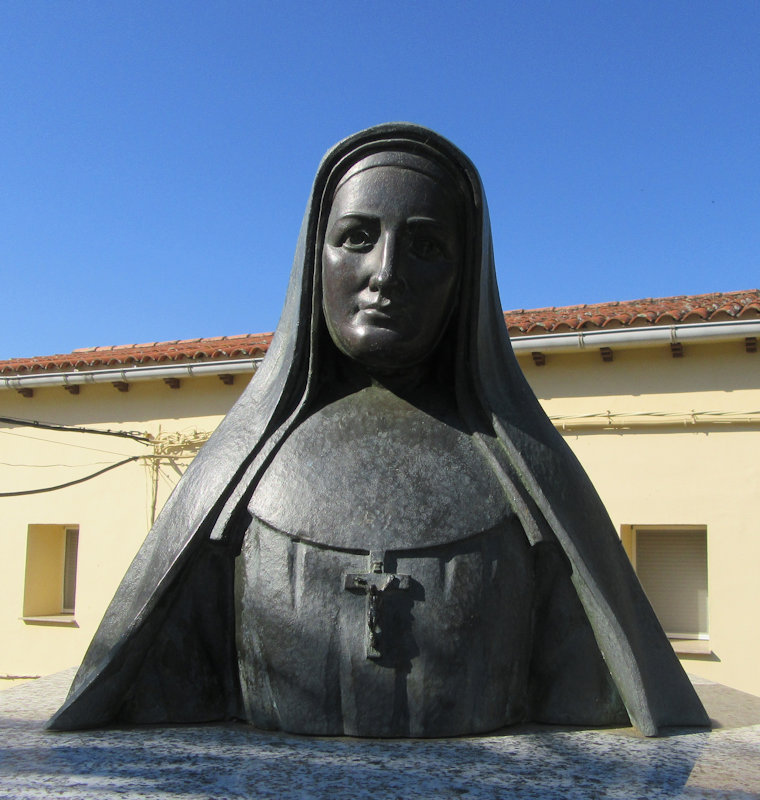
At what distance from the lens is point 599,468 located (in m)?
10.6

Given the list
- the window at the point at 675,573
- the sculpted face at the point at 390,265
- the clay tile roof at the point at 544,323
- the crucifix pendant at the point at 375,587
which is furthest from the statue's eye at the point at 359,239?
the window at the point at 675,573

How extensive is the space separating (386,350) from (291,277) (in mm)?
530

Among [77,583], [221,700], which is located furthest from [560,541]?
[77,583]

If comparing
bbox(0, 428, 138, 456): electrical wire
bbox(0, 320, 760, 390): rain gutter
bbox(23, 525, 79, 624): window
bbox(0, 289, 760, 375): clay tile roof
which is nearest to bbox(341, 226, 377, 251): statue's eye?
bbox(0, 289, 760, 375): clay tile roof

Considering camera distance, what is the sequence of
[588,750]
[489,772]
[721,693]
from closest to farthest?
[489,772], [588,750], [721,693]

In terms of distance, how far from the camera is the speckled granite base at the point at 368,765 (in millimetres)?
2127

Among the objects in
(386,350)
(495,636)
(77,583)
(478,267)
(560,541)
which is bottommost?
(77,583)

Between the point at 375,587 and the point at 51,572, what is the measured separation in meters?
12.2

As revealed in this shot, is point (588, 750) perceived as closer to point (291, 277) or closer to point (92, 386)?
point (291, 277)

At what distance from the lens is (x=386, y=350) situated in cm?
291

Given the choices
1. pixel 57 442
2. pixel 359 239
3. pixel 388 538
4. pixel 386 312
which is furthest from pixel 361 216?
pixel 57 442

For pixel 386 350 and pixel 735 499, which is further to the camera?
pixel 735 499

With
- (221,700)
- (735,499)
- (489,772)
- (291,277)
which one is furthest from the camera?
(735,499)

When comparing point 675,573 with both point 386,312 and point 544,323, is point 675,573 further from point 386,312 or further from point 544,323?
point 386,312
